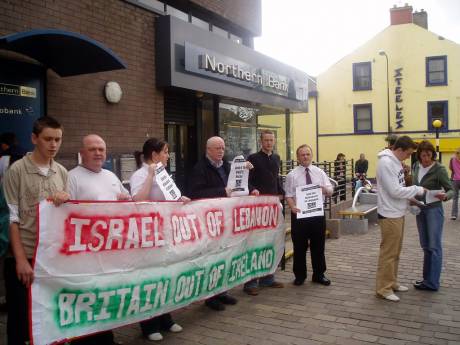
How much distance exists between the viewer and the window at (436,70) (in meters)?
28.9

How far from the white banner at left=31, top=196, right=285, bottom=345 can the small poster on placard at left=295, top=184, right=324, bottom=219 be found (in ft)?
3.22

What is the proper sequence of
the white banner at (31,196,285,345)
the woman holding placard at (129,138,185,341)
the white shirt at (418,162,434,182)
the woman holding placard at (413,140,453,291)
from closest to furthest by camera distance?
the white banner at (31,196,285,345), the woman holding placard at (129,138,185,341), the woman holding placard at (413,140,453,291), the white shirt at (418,162,434,182)

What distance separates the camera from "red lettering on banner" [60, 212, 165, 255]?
11.7 feet

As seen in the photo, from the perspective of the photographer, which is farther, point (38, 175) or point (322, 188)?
point (322, 188)

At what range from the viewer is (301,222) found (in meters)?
6.07

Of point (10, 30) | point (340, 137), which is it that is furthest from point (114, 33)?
point (340, 137)

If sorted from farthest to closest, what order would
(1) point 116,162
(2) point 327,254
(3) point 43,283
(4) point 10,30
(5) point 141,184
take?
(2) point 327,254
(1) point 116,162
(4) point 10,30
(5) point 141,184
(3) point 43,283

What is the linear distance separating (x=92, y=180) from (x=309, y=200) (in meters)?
3.13

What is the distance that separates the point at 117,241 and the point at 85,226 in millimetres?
347

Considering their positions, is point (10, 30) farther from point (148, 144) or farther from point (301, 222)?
point (301, 222)

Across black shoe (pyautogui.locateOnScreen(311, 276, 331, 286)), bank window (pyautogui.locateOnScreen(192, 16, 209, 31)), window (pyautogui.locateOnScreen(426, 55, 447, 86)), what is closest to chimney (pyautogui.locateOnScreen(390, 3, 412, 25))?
Answer: window (pyautogui.locateOnScreen(426, 55, 447, 86))

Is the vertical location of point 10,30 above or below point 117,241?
above

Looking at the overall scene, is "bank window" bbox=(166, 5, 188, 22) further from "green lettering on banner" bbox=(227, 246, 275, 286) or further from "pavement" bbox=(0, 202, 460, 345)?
"pavement" bbox=(0, 202, 460, 345)

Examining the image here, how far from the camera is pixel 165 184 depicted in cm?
440
